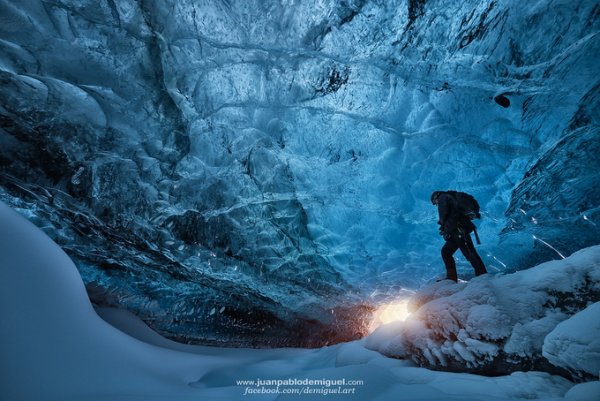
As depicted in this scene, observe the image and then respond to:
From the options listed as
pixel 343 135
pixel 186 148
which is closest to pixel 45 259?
pixel 186 148

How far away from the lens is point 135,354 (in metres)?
3.01

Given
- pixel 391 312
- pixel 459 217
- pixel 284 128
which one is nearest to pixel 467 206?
pixel 459 217

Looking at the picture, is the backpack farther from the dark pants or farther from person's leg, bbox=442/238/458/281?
person's leg, bbox=442/238/458/281

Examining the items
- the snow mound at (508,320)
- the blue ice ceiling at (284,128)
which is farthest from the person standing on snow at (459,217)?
the snow mound at (508,320)

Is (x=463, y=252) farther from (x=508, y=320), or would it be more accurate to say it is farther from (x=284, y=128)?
(x=284, y=128)

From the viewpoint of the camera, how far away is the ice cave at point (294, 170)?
2307mm

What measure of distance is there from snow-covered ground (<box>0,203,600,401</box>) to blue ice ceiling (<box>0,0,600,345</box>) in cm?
185

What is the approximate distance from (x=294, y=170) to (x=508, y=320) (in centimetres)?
355

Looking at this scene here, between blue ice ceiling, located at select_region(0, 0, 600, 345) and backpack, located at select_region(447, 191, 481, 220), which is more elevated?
blue ice ceiling, located at select_region(0, 0, 600, 345)

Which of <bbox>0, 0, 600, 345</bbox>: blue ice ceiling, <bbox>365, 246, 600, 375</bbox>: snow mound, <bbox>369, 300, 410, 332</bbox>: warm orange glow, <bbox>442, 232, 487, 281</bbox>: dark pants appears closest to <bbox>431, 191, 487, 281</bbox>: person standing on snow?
<bbox>442, 232, 487, 281</bbox>: dark pants

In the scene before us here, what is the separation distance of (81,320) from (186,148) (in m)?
2.64

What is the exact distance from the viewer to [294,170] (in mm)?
4855

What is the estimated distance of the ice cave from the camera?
231 cm

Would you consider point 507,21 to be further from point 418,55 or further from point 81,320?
point 81,320
